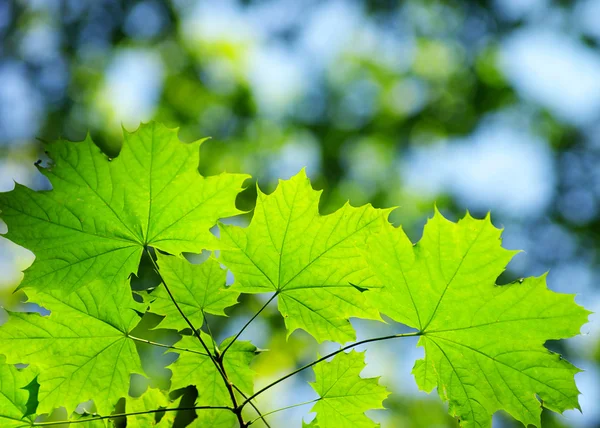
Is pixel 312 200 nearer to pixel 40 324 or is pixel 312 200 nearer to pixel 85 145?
pixel 85 145

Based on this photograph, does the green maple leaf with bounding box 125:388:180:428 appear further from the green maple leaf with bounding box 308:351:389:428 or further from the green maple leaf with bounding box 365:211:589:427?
the green maple leaf with bounding box 365:211:589:427

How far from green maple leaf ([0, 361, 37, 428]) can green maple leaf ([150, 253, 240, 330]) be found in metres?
0.37

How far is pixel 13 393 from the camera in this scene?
1.25m

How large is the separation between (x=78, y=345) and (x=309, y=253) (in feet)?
2.13

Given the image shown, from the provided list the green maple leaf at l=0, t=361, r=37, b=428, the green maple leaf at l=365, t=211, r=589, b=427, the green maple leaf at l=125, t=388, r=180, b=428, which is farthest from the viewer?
the green maple leaf at l=125, t=388, r=180, b=428

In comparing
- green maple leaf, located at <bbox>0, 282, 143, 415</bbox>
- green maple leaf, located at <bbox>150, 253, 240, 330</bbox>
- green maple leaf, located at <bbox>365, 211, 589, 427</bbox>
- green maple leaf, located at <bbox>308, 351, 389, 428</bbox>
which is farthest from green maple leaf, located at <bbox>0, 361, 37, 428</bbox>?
green maple leaf, located at <bbox>365, 211, 589, 427</bbox>

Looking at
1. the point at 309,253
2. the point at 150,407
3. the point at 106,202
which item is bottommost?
the point at 150,407

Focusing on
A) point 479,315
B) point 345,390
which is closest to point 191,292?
point 345,390

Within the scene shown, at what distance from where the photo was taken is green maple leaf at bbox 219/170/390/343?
115cm

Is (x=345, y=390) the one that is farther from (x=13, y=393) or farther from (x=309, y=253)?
(x=13, y=393)

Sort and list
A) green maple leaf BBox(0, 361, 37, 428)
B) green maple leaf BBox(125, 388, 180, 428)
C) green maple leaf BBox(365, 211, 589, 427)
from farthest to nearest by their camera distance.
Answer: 1. green maple leaf BBox(125, 388, 180, 428)
2. green maple leaf BBox(0, 361, 37, 428)
3. green maple leaf BBox(365, 211, 589, 427)

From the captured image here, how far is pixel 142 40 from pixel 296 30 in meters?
3.80

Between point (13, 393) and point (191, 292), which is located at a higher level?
point (191, 292)

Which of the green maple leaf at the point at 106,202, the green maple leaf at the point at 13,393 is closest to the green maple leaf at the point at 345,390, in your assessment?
the green maple leaf at the point at 106,202
